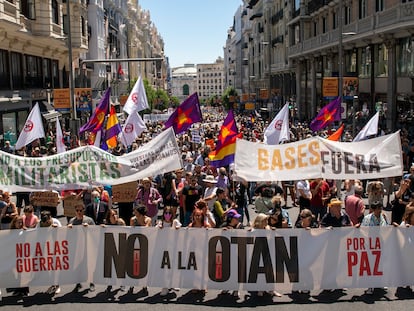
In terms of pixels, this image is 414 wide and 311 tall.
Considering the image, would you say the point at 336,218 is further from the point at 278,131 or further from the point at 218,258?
the point at 278,131

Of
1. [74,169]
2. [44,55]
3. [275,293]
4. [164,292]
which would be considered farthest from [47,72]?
[275,293]

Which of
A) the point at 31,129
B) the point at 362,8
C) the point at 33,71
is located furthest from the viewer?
the point at 33,71

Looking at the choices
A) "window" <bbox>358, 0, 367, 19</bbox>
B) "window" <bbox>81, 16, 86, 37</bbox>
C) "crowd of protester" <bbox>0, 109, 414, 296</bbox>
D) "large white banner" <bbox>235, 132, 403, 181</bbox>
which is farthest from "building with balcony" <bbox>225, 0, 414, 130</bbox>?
"window" <bbox>81, 16, 86, 37</bbox>

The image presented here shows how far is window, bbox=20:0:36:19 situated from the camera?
30908 millimetres

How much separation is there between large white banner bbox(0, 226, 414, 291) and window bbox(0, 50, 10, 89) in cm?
2199

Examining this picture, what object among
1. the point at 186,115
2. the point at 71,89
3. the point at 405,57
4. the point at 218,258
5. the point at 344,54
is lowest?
the point at 218,258

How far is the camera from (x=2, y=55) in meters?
29.3

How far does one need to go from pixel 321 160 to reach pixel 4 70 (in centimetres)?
2364

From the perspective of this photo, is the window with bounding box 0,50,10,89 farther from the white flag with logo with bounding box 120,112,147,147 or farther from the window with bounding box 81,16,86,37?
the window with bounding box 81,16,86,37

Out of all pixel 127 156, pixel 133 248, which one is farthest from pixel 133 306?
pixel 127 156

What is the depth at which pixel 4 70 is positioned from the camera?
2964 cm

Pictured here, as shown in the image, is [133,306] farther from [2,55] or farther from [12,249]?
[2,55]

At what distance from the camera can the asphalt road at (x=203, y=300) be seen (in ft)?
26.8

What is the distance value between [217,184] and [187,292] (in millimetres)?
4087
